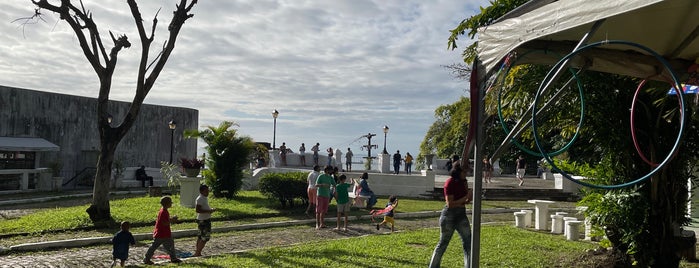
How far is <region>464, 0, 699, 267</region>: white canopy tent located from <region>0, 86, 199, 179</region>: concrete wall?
2768cm

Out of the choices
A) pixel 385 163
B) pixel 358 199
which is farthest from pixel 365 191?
pixel 385 163

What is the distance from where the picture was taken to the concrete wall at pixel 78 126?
27.0 metres

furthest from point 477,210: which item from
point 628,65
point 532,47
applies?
point 628,65

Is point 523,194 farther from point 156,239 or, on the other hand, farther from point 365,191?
A: point 156,239

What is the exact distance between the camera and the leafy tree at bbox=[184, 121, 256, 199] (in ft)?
61.7

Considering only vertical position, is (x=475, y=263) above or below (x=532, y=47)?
below

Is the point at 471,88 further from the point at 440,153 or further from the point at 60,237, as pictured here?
the point at 440,153

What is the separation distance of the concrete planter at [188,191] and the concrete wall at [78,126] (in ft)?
48.8

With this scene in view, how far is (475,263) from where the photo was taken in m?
5.76

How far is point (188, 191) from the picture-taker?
16.8 metres

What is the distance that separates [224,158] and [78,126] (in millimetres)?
15343

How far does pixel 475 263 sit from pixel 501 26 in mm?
2533

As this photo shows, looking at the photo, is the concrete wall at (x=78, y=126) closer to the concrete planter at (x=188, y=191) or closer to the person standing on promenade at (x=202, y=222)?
the concrete planter at (x=188, y=191)

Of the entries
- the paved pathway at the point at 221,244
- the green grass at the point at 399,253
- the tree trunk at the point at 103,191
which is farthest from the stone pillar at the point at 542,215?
the tree trunk at the point at 103,191
